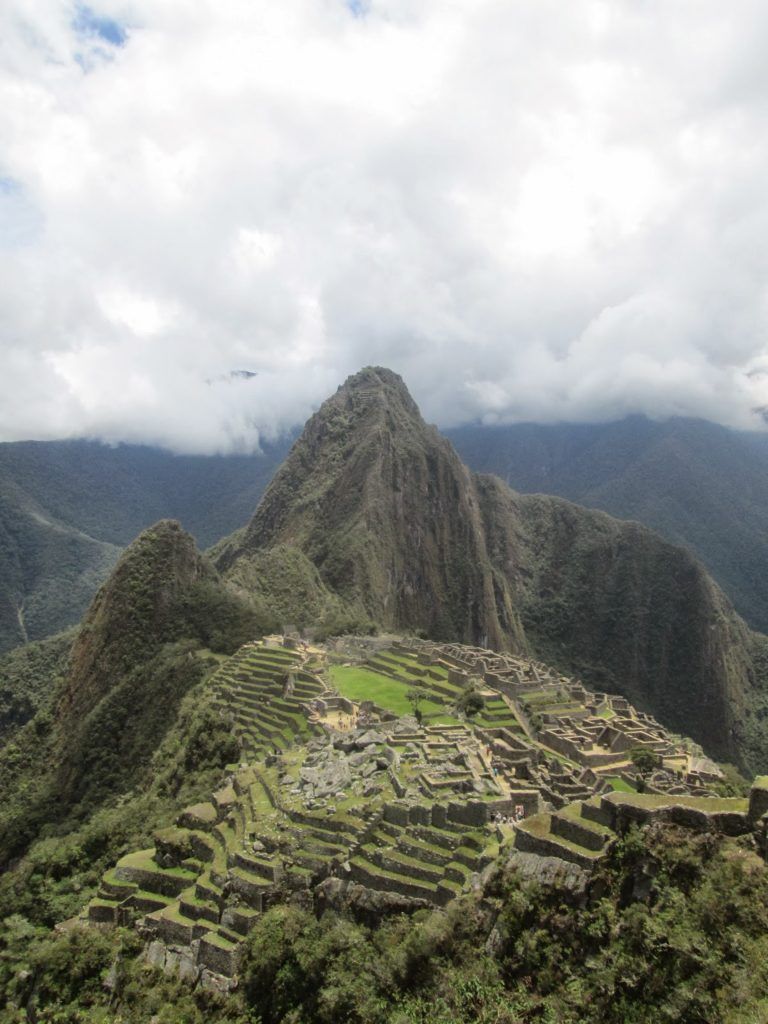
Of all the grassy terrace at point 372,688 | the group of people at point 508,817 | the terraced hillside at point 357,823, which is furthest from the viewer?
the grassy terrace at point 372,688

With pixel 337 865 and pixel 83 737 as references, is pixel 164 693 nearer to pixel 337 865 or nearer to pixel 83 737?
pixel 83 737

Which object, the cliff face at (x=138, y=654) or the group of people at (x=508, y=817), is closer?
the group of people at (x=508, y=817)

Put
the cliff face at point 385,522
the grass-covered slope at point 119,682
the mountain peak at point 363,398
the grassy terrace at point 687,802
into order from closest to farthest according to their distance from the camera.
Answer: the grassy terrace at point 687,802, the grass-covered slope at point 119,682, the cliff face at point 385,522, the mountain peak at point 363,398

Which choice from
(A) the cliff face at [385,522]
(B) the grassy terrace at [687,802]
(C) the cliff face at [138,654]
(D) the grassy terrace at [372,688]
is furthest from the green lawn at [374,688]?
(A) the cliff face at [385,522]

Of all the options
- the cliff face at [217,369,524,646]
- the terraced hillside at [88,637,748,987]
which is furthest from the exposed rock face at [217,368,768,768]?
the terraced hillside at [88,637,748,987]

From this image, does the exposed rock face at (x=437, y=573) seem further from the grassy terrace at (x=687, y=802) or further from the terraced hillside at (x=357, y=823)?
the grassy terrace at (x=687, y=802)

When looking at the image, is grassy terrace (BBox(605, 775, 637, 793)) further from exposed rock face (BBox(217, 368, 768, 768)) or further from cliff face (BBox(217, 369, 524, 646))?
cliff face (BBox(217, 369, 524, 646))

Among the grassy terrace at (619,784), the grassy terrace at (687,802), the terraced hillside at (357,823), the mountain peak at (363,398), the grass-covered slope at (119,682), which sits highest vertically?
the mountain peak at (363,398)
